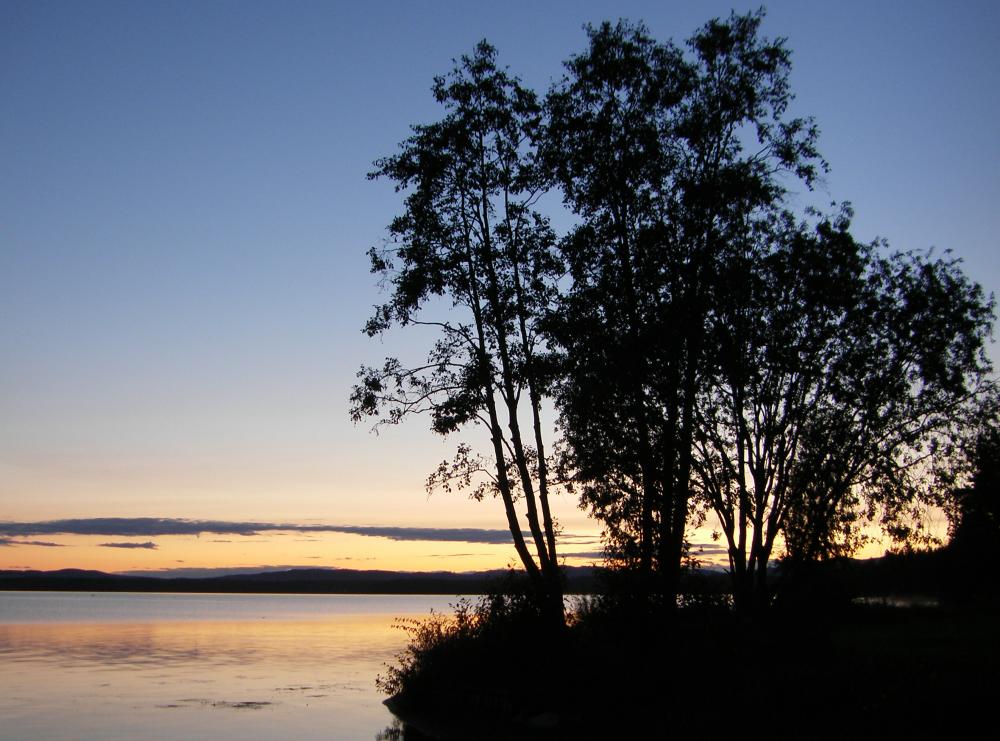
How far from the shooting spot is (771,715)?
2042cm

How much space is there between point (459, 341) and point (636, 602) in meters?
11.0

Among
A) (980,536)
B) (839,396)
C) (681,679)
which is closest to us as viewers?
(681,679)

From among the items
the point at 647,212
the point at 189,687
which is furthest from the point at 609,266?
the point at 189,687

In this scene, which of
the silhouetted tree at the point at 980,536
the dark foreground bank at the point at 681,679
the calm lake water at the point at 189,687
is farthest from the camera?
the silhouetted tree at the point at 980,536

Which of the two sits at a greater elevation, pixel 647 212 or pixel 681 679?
pixel 647 212

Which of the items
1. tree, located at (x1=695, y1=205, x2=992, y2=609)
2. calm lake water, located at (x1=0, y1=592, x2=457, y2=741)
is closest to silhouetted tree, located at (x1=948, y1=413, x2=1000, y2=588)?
tree, located at (x1=695, y1=205, x2=992, y2=609)

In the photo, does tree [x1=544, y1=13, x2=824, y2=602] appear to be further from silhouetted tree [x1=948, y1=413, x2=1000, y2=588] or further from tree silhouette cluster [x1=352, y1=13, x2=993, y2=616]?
silhouetted tree [x1=948, y1=413, x2=1000, y2=588]

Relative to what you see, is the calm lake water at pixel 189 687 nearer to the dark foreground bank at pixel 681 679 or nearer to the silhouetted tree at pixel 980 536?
the dark foreground bank at pixel 681 679

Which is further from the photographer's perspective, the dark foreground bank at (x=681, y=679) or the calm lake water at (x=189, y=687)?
the calm lake water at (x=189, y=687)

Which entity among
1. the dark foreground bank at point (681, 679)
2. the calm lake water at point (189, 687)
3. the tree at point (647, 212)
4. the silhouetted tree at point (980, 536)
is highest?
the tree at point (647, 212)

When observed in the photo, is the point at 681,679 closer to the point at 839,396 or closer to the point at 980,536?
the point at 839,396

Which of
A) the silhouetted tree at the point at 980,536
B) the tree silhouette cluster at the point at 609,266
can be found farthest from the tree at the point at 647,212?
the silhouetted tree at the point at 980,536

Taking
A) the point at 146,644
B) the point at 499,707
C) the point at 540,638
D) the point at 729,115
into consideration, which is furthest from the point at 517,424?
the point at 146,644

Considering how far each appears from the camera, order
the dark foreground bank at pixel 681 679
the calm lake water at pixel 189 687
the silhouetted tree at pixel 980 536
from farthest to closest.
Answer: the silhouetted tree at pixel 980 536, the calm lake water at pixel 189 687, the dark foreground bank at pixel 681 679
